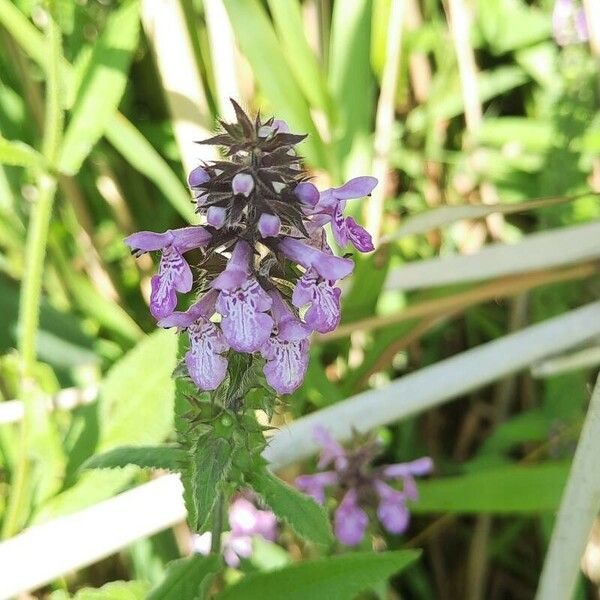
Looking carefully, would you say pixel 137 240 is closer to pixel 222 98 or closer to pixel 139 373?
pixel 139 373

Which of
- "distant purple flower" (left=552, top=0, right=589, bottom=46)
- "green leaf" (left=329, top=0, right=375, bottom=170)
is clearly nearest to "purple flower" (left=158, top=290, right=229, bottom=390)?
"green leaf" (left=329, top=0, right=375, bottom=170)

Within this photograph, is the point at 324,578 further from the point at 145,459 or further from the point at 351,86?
the point at 351,86

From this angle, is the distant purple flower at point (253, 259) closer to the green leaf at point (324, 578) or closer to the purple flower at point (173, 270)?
the purple flower at point (173, 270)

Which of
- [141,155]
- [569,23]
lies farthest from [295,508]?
[569,23]

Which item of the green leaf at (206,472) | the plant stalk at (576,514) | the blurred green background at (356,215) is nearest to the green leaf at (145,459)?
the green leaf at (206,472)

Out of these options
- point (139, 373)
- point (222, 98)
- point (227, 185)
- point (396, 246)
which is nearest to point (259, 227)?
point (227, 185)

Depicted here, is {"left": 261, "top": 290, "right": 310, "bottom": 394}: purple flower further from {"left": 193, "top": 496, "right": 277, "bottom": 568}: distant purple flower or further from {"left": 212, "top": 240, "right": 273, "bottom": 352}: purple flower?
{"left": 193, "top": 496, "right": 277, "bottom": 568}: distant purple flower
